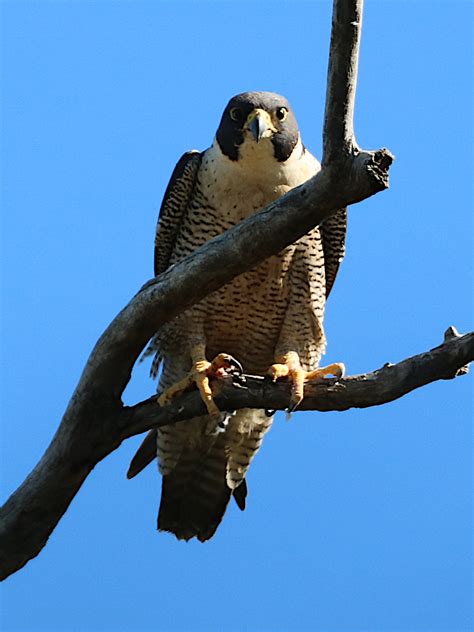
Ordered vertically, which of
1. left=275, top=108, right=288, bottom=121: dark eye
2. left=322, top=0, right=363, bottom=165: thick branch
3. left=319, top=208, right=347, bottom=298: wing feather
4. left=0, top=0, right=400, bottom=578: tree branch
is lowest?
left=0, top=0, right=400, bottom=578: tree branch

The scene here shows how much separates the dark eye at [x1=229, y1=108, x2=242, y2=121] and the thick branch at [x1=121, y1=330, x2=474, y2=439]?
163cm

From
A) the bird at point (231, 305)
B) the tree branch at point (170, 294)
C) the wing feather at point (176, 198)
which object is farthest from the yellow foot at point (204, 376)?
the wing feather at point (176, 198)

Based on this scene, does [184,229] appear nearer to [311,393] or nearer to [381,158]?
[311,393]

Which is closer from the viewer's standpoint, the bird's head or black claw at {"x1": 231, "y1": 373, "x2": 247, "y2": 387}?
black claw at {"x1": 231, "y1": 373, "x2": 247, "y2": 387}

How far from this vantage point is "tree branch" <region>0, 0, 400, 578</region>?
4.42m

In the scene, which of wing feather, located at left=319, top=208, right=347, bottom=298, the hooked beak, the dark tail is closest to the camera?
the hooked beak

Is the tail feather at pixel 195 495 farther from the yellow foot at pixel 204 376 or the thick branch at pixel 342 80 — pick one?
the thick branch at pixel 342 80

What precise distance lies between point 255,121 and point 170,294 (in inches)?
61.7

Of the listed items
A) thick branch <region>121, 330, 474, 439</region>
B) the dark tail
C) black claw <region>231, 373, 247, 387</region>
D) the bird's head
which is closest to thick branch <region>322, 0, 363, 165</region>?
thick branch <region>121, 330, 474, 439</region>

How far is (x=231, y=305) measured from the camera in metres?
6.55

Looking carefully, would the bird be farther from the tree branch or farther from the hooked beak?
the tree branch

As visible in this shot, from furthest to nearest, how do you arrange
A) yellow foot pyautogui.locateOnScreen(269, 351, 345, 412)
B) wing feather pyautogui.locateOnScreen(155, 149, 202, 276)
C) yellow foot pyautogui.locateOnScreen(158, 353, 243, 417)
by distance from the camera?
wing feather pyautogui.locateOnScreen(155, 149, 202, 276) → yellow foot pyautogui.locateOnScreen(158, 353, 243, 417) → yellow foot pyautogui.locateOnScreen(269, 351, 345, 412)

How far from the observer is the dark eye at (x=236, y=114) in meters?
6.38

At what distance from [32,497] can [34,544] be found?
305 mm
